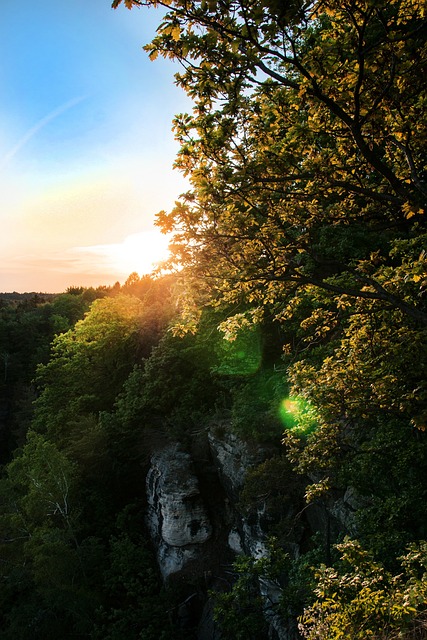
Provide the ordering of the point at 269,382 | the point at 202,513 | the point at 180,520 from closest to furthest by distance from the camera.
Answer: the point at 269,382 → the point at 180,520 → the point at 202,513

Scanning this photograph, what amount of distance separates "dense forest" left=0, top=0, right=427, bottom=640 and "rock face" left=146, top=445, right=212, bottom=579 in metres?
0.21

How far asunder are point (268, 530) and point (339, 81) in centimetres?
1615

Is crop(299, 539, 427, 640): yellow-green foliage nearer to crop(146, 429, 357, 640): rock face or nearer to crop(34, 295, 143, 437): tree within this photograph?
crop(146, 429, 357, 640): rock face


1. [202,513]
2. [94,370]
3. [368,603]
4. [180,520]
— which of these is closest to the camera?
[368,603]

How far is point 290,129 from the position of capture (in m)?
6.07

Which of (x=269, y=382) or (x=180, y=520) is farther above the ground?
(x=269, y=382)

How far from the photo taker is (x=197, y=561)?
67.8ft

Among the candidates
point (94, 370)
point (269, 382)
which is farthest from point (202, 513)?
point (94, 370)

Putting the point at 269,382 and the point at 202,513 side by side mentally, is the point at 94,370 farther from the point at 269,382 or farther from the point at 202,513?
the point at 269,382

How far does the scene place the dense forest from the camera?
17.9 feet

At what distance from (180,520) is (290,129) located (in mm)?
20634

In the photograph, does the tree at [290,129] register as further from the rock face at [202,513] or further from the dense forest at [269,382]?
the rock face at [202,513]

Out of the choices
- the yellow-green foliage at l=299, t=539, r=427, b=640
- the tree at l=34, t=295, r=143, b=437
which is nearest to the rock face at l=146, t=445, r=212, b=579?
the tree at l=34, t=295, r=143, b=437

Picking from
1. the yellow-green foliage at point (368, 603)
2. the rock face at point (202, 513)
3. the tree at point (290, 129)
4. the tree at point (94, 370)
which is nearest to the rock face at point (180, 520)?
the rock face at point (202, 513)
